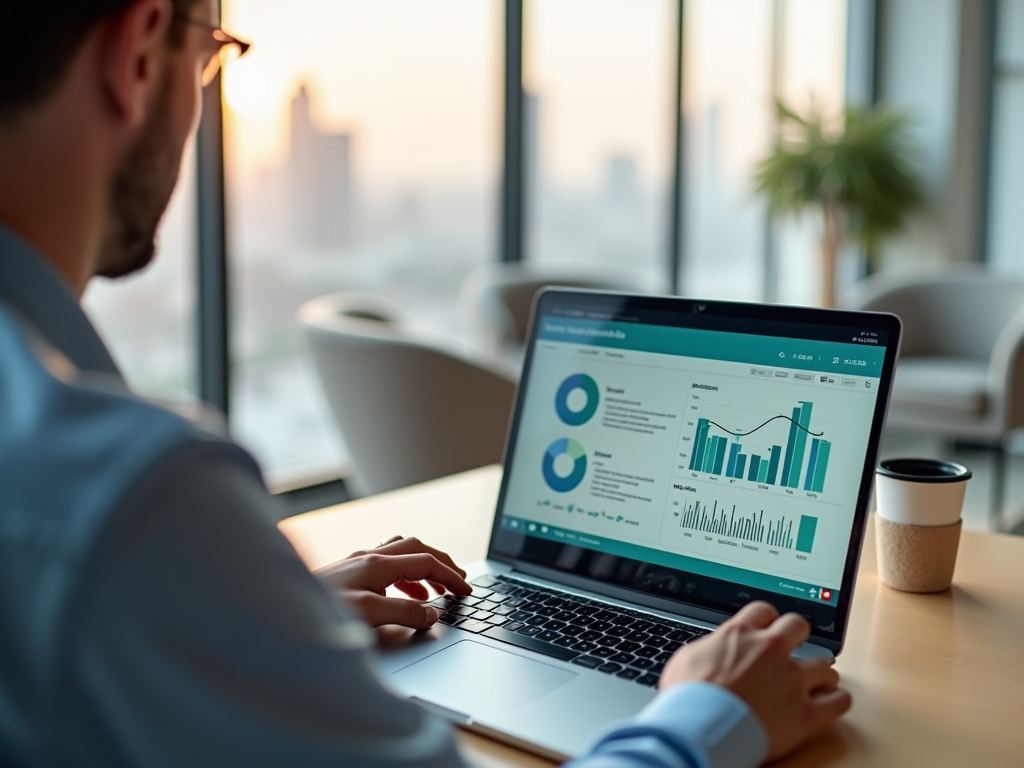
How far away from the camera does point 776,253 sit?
623 cm

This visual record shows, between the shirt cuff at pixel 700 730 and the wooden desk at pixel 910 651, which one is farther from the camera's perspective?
the wooden desk at pixel 910 651

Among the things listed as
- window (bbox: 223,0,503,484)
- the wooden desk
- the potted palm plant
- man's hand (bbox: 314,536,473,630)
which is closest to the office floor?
the potted palm plant

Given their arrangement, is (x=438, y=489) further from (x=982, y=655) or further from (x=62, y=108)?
(x=62, y=108)

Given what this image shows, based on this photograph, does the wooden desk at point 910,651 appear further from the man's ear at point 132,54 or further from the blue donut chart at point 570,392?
the man's ear at point 132,54

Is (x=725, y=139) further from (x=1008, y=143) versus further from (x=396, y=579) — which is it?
(x=396, y=579)

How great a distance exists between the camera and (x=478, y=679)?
0.93 metres

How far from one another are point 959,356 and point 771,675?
4.17 metres

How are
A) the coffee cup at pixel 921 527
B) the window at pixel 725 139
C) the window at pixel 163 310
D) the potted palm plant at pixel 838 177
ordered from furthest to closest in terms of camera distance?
the potted palm plant at pixel 838 177
the window at pixel 725 139
the window at pixel 163 310
the coffee cup at pixel 921 527

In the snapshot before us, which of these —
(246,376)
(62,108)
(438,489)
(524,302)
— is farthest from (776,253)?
(62,108)

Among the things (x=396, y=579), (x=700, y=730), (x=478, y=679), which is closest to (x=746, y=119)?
(x=396, y=579)

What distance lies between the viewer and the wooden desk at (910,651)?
0.83 m

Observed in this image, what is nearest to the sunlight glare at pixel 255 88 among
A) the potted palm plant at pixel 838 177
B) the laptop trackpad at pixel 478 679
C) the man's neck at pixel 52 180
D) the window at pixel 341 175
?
the window at pixel 341 175

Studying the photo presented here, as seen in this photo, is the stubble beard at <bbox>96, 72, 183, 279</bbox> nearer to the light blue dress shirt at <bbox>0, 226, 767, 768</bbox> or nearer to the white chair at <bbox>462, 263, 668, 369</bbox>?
the light blue dress shirt at <bbox>0, 226, 767, 768</bbox>

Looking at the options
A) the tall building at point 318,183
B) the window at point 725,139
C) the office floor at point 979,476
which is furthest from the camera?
the window at point 725,139
